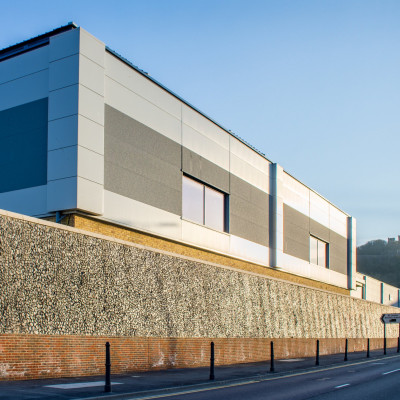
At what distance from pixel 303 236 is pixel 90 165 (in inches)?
912

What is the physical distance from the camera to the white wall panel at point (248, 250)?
30.2 meters

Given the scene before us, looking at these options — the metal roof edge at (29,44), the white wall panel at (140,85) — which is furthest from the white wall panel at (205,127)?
the metal roof edge at (29,44)

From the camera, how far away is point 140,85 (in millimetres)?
23906

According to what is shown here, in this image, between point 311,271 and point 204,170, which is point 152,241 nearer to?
point 204,170

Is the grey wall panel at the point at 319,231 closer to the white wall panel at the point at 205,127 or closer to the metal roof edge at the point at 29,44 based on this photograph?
the white wall panel at the point at 205,127

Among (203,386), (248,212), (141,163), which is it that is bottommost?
(203,386)

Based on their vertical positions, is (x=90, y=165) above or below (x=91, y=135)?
below

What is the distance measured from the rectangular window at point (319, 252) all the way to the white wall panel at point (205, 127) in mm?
15120

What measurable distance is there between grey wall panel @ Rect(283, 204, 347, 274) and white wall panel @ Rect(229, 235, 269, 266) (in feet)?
11.4

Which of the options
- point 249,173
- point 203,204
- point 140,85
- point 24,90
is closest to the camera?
point 24,90

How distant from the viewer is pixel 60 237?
53.9ft

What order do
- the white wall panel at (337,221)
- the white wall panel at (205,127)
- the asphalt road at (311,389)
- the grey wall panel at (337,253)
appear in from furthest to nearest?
the white wall panel at (337,221), the grey wall panel at (337,253), the white wall panel at (205,127), the asphalt road at (311,389)

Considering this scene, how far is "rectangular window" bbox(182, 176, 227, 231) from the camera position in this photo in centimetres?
2681

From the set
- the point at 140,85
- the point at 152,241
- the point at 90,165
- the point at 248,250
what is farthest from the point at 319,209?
the point at 90,165
